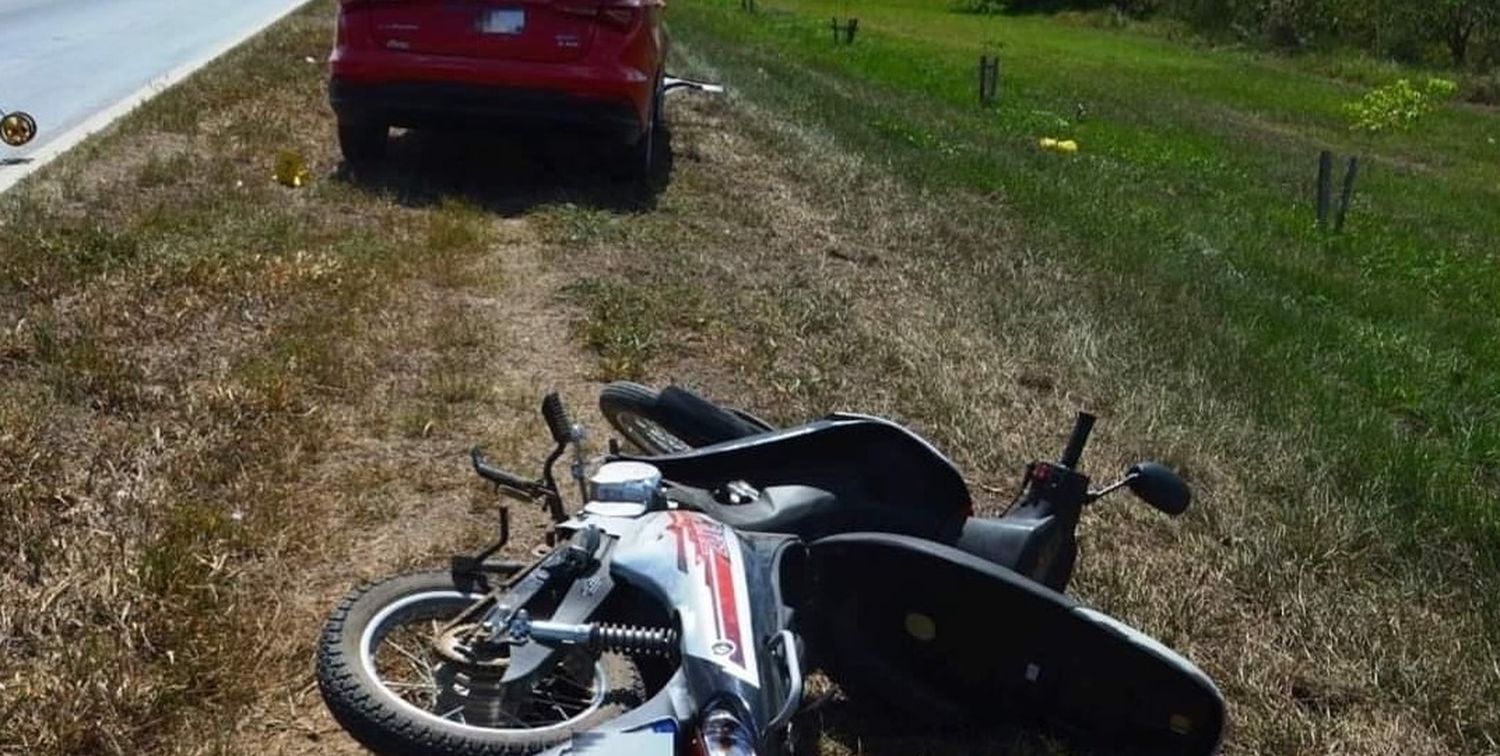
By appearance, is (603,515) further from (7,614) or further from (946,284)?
(946,284)

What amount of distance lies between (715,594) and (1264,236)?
9102mm

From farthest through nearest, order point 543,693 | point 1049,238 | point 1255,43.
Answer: point 1255,43
point 1049,238
point 543,693

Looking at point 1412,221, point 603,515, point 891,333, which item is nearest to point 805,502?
point 603,515

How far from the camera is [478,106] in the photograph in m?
8.00

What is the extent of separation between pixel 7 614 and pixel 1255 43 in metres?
47.1

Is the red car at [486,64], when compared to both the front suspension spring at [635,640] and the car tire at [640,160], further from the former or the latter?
the front suspension spring at [635,640]

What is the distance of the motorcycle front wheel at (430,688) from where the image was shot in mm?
2697

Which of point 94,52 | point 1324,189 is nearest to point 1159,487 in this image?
point 1324,189

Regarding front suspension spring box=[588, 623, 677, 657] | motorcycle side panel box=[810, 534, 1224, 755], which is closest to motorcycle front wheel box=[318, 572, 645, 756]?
front suspension spring box=[588, 623, 677, 657]

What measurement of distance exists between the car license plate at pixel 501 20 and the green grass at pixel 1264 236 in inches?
107

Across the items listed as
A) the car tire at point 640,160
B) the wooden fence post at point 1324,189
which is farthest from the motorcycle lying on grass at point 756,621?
the wooden fence post at point 1324,189

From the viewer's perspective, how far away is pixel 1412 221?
14156 millimetres

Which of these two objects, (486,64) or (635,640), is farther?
(486,64)

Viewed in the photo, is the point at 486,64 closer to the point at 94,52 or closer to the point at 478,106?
the point at 478,106
